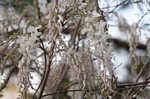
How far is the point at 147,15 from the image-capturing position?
95 centimetres

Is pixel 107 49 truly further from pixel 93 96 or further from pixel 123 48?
pixel 123 48

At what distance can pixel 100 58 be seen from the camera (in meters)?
0.61

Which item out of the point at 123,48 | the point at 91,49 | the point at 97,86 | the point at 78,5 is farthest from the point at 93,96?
the point at 123,48

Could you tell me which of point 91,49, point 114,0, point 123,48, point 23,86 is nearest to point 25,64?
point 23,86

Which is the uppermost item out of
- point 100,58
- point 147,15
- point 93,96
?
point 147,15

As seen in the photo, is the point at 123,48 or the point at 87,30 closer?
the point at 87,30

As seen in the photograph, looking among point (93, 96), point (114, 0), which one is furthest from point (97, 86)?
point (114, 0)

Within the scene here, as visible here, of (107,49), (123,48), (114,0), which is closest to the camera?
(107,49)

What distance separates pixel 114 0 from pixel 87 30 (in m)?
0.33

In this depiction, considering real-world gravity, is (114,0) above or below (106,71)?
above

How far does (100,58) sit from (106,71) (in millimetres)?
34

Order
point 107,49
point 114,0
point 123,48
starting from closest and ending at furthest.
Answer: point 107,49, point 114,0, point 123,48

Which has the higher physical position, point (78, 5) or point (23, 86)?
point (78, 5)

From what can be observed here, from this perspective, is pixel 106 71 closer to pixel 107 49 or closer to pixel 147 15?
pixel 107 49
